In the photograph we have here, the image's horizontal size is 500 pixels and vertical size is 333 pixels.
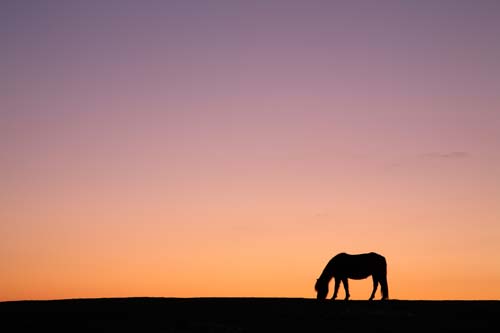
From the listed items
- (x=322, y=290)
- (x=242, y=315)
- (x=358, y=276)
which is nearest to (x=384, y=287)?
(x=358, y=276)

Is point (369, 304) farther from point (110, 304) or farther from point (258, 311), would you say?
point (110, 304)

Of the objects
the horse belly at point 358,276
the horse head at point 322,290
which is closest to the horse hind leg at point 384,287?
the horse belly at point 358,276

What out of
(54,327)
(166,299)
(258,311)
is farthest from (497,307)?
(54,327)

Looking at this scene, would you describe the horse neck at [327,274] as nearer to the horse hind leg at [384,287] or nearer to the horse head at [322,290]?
the horse head at [322,290]

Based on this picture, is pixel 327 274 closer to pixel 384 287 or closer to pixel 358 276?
pixel 358 276

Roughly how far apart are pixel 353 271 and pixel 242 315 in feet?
33.9

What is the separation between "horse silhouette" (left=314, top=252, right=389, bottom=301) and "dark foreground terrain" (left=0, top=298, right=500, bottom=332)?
2.99 m

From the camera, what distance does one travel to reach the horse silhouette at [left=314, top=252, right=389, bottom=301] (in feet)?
118

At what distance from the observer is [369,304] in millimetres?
31812

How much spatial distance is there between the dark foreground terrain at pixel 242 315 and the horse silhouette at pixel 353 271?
299 cm

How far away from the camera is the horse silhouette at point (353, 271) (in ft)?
118

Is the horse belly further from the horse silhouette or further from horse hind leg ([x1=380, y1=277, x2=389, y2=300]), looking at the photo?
horse hind leg ([x1=380, y1=277, x2=389, y2=300])

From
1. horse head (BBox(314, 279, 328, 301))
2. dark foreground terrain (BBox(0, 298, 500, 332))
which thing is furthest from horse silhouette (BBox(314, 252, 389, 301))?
dark foreground terrain (BBox(0, 298, 500, 332))

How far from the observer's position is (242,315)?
27344 millimetres
